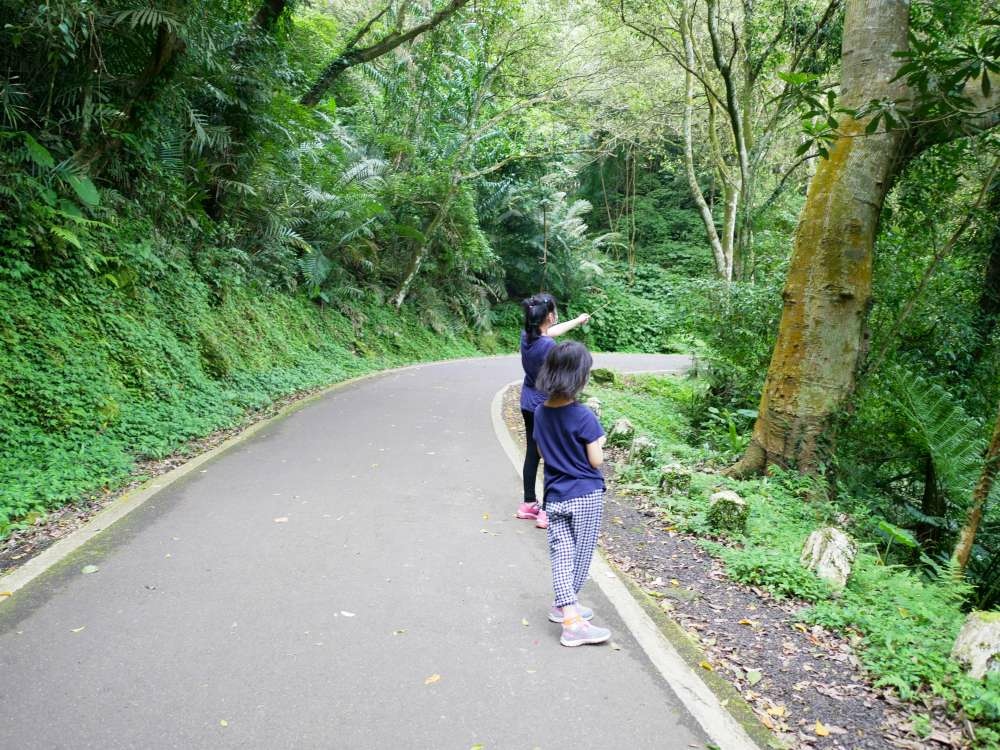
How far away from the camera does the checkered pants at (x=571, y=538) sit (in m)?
3.77

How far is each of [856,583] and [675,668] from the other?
173 centimetres

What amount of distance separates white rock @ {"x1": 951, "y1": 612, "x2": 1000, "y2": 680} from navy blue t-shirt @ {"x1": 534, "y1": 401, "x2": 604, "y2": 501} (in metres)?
2.10

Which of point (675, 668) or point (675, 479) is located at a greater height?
point (675, 479)

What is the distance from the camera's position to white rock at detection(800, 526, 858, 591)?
438 centimetres

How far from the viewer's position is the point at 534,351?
5414 millimetres

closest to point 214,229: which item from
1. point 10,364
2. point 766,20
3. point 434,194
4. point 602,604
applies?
point 10,364

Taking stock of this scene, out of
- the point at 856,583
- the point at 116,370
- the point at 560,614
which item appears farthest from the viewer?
the point at 116,370

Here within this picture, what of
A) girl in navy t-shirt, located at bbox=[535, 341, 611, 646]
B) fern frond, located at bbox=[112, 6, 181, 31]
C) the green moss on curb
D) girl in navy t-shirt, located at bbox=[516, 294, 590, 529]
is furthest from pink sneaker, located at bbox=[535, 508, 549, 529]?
fern frond, located at bbox=[112, 6, 181, 31]

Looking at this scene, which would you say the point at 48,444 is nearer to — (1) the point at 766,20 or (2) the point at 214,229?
(2) the point at 214,229

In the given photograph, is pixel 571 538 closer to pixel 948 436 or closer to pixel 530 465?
pixel 530 465

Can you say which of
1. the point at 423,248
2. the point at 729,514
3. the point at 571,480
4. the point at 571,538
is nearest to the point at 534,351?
the point at 571,480

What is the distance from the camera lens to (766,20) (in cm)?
1248

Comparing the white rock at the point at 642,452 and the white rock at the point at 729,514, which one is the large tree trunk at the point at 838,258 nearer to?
the white rock at the point at 642,452

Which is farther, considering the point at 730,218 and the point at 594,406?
the point at 730,218
